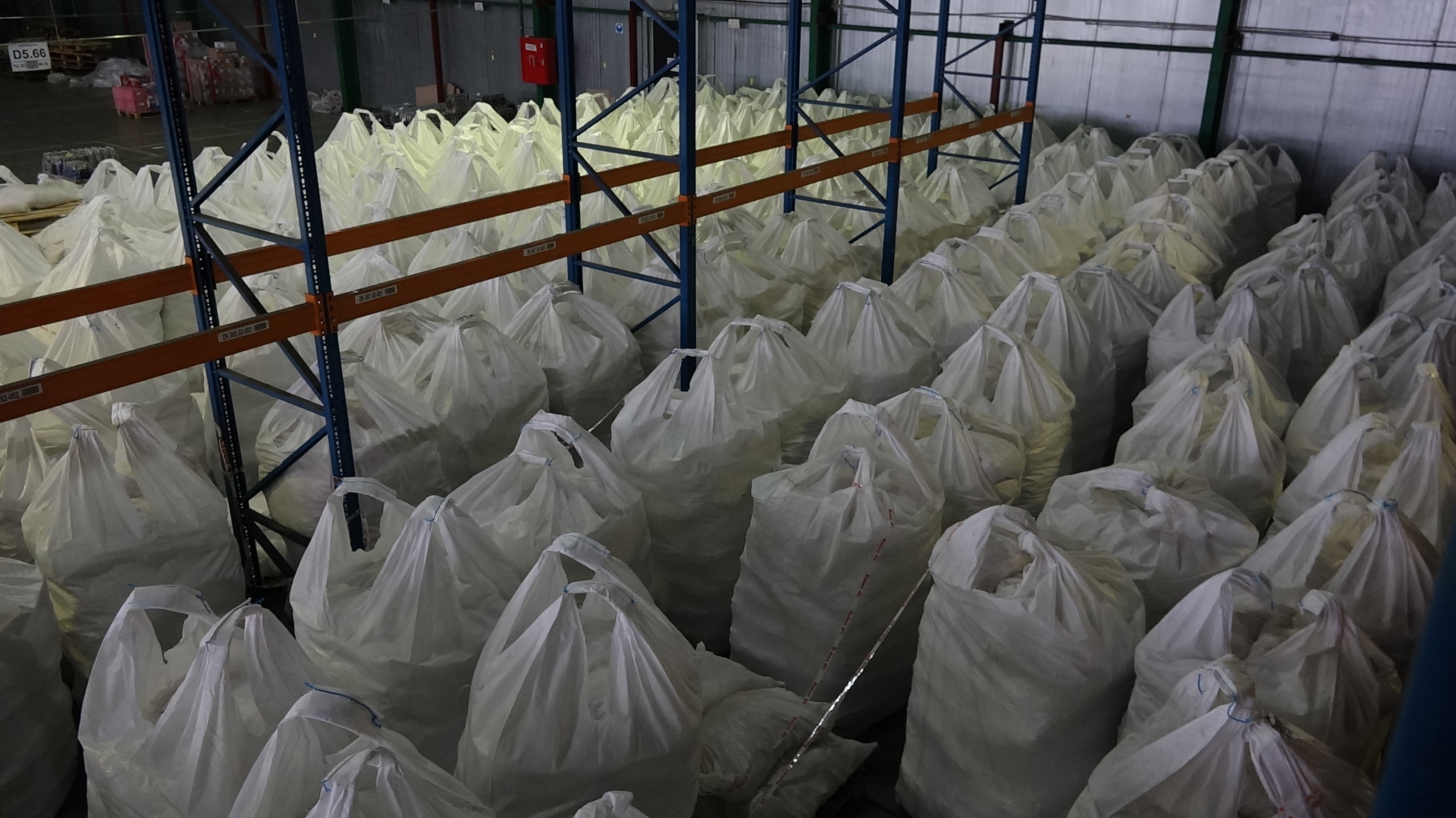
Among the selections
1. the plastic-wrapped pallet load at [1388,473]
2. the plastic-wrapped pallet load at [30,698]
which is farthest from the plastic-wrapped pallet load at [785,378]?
the plastic-wrapped pallet load at [30,698]

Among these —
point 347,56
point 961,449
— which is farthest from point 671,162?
point 347,56

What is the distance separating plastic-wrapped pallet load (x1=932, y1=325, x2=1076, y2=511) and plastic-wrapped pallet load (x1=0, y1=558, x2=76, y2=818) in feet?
10.2

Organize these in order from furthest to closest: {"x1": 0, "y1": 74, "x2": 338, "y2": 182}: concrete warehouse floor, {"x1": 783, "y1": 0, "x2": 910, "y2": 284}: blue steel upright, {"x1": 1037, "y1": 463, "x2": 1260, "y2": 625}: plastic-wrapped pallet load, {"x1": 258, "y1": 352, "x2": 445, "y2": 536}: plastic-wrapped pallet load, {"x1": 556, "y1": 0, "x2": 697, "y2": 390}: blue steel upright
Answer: {"x1": 0, "y1": 74, "x2": 338, "y2": 182}: concrete warehouse floor < {"x1": 783, "y1": 0, "x2": 910, "y2": 284}: blue steel upright < {"x1": 556, "y1": 0, "x2": 697, "y2": 390}: blue steel upright < {"x1": 258, "y1": 352, "x2": 445, "y2": 536}: plastic-wrapped pallet load < {"x1": 1037, "y1": 463, "x2": 1260, "y2": 625}: plastic-wrapped pallet load

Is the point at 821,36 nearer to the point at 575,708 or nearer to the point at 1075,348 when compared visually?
the point at 1075,348

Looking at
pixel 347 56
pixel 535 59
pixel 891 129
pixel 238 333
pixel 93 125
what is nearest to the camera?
pixel 238 333

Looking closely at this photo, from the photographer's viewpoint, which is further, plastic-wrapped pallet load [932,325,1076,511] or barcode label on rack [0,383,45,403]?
plastic-wrapped pallet load [932,325,1076,511]

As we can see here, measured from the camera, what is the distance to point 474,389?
4.02 meters

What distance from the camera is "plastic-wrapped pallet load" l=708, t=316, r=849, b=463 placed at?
159 inches

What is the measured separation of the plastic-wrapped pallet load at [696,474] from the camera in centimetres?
355

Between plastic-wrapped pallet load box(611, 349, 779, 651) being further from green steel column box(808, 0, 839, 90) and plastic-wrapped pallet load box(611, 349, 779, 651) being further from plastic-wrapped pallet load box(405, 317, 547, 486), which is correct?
green steel column box(808, 0, 839, 90)

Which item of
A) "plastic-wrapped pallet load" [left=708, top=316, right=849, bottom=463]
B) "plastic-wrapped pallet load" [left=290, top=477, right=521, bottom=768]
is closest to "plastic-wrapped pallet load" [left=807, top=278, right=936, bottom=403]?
"plastic-wrapped pallet load" [left=708, top=316, right=849, bottom=463]

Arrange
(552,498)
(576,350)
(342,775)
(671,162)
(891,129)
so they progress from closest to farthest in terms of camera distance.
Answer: (342,775)
(552,498)
(576,350)
(671,162)
(891,129)

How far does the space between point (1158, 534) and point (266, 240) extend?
10.5 feet

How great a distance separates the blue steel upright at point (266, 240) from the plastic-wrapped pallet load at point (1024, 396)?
7.64ft
